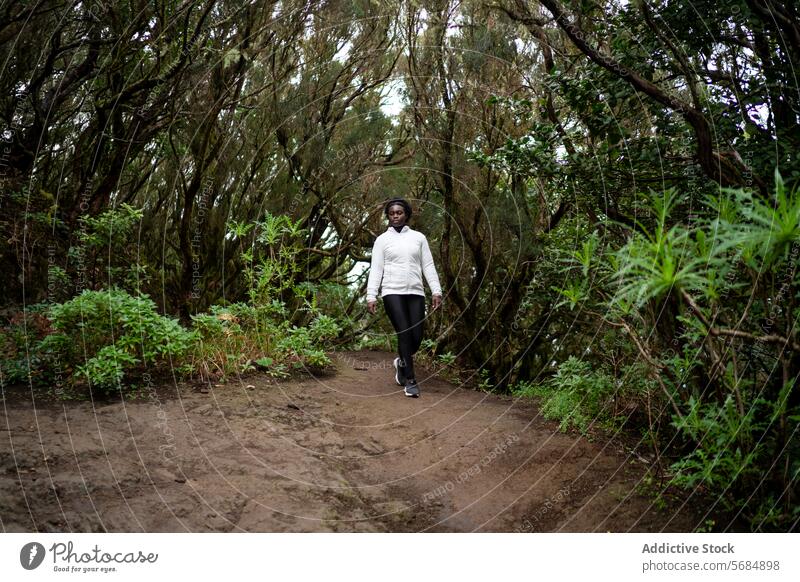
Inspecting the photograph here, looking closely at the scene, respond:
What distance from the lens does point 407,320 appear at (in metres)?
5.78

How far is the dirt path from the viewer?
9.82 feet

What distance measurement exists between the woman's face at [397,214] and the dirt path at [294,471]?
1883mm

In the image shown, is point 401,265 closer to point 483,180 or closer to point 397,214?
point 397,214

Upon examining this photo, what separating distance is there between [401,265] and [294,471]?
2599 millimetres

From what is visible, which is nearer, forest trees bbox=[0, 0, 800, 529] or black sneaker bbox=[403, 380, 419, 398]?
forest trees bbox=[0, 0, 800, 529]

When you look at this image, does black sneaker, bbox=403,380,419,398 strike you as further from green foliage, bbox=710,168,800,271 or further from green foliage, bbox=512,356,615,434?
green foliage, bbox=710,168,800,271

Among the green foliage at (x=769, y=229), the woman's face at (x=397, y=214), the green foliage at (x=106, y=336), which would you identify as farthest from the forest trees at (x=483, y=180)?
the woman's face at (x=397, y=214)

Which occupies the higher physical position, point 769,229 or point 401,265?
point 769,229

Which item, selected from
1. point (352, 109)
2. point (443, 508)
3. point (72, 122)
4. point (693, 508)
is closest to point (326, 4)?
point (352, 109)

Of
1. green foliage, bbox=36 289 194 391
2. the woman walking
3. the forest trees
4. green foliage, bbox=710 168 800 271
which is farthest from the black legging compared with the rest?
green foliage, bbox=710 168 800 271

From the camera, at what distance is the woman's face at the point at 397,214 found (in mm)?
5809
